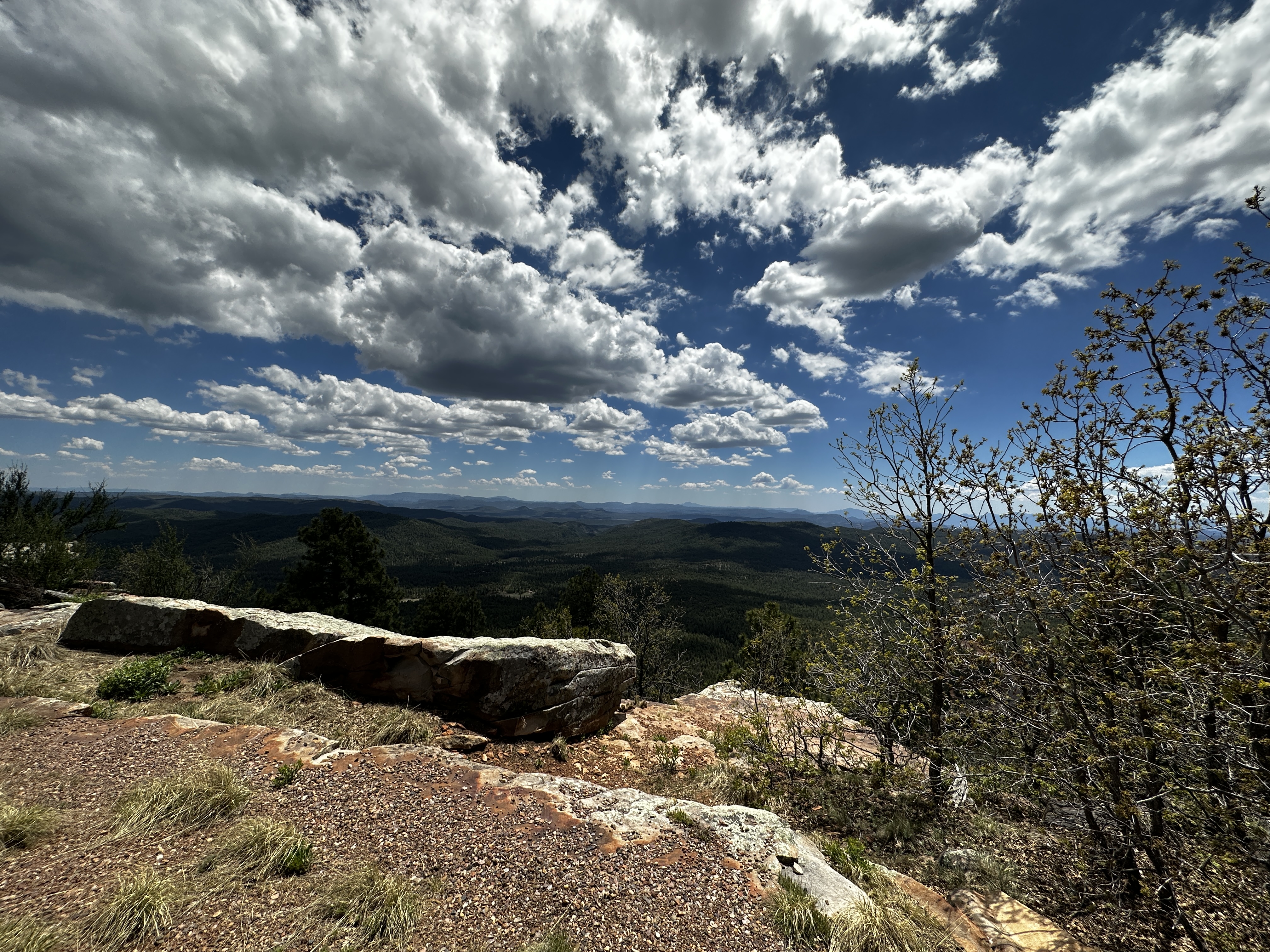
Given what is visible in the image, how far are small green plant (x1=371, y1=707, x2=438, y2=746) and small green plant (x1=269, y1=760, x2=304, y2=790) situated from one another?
1.67 meters

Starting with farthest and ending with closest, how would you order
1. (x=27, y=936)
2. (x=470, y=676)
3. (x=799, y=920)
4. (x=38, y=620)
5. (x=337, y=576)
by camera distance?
(x=337, y=576) → (x=38, y=620) → (x=470, y=676) → (x=799, y=920) → (x=27, y=936)

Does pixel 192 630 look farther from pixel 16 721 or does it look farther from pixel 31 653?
pixel 16 721

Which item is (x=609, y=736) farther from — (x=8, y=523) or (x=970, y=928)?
(x=8, y=523)

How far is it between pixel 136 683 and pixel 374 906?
9260 mm

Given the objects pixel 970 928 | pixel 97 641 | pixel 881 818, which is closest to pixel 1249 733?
pixel 970 928

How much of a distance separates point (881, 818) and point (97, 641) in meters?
19.9

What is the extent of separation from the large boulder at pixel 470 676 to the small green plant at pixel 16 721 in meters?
3.93

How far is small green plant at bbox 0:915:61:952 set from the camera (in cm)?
368

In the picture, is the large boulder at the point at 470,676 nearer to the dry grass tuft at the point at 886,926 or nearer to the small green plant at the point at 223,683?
the small green plant at the point at 223,683

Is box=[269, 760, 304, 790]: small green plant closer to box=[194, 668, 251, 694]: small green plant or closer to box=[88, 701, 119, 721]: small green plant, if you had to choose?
box=[88, 701, 119, 721]: small green plant

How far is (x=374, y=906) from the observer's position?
4754 millimetres

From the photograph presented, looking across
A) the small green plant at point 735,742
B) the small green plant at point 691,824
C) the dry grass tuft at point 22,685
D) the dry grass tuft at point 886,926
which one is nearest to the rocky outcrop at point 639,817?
the small green plant at point 691,824

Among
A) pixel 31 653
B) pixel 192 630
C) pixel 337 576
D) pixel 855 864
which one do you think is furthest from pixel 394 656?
pixel 337 576

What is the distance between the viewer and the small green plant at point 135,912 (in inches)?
159
